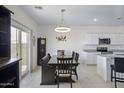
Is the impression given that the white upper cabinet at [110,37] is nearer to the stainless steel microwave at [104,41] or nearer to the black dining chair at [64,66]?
the stainless steel microwave at [104,41]

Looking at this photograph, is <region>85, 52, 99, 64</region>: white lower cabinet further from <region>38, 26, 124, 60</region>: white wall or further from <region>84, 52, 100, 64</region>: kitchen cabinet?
<region>38, 26, 124, 60</region>: white wall

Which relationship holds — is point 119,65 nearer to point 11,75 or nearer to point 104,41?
point 11,75

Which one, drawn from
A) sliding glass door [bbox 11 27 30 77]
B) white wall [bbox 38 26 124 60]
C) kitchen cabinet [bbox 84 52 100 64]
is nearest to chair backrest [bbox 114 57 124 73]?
sliding glass door [bbox 11 27 30 77]

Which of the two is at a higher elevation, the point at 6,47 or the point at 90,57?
the point at 6,47

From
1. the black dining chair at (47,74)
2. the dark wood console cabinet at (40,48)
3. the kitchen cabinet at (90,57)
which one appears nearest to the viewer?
the black dining chair at (47,74)

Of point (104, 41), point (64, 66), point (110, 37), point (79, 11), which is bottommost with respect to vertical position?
point (64, 66)

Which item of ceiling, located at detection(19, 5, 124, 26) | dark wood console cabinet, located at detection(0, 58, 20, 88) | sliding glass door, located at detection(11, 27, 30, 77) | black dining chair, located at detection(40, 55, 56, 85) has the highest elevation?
ceiling, located at detection(19, 5, 124, 26)

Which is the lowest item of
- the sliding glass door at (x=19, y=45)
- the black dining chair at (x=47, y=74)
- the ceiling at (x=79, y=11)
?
the black dining chair at (x=47, y=74)

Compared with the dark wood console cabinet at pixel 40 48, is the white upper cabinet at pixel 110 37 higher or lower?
higher

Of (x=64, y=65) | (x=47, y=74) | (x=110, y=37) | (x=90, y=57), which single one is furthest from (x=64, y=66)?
(x=110, y=37)

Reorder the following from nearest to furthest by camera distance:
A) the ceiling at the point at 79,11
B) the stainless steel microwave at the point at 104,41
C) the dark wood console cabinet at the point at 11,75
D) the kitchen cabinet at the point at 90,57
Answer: the dark wood console cabinet at the point at 11,75
the ceiling at the point at 79,11
the kitchen cabinet at the point at 90,57
the stainless steel microwave at the point at 104,41

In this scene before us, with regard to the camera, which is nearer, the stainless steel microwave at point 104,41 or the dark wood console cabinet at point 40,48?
the dark wood console cabinet at point 40,48

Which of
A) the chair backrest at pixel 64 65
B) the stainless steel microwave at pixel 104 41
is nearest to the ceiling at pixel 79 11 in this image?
the chair backrest at pixel 64 65
